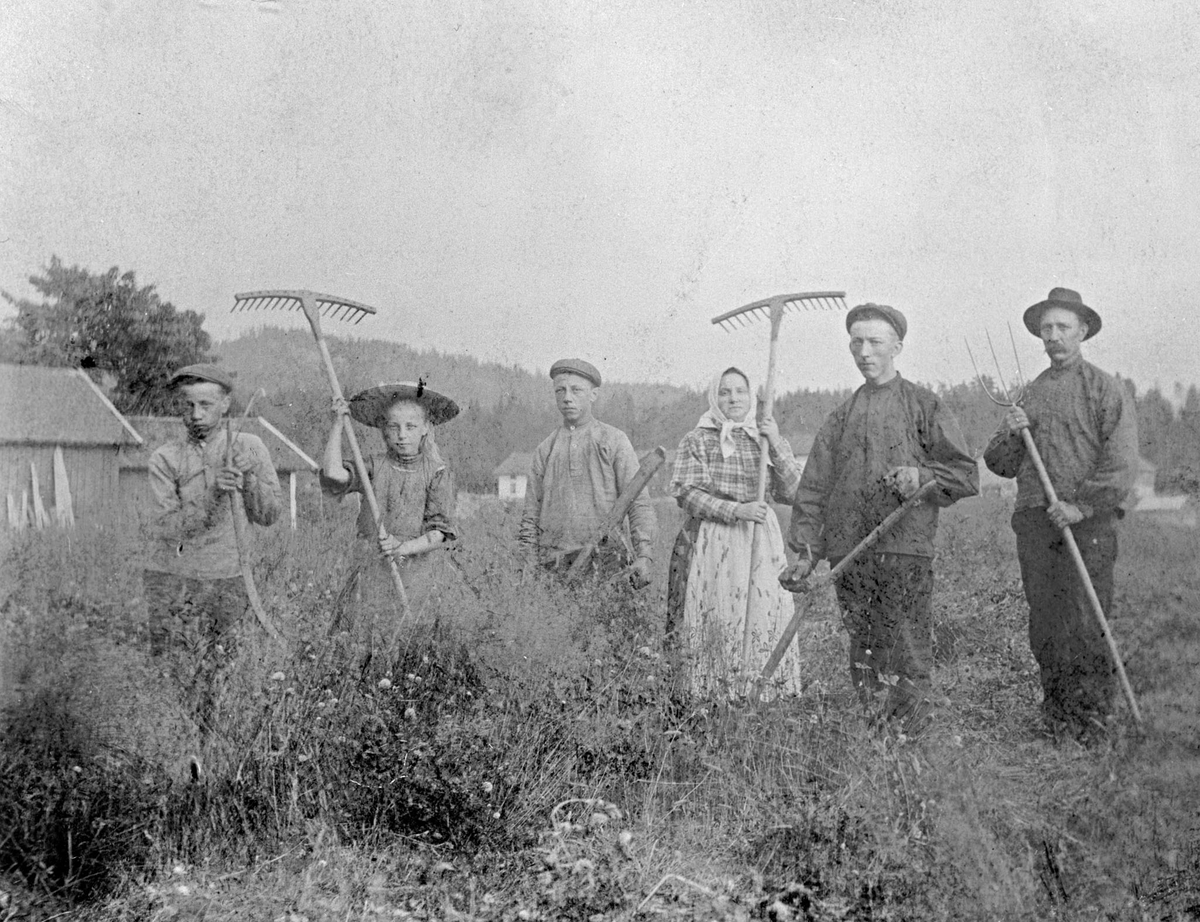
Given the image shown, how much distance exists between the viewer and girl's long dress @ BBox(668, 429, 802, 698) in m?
4.65

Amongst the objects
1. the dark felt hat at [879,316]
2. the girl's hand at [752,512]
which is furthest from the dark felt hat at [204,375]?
the dark felt hat at [879,316]

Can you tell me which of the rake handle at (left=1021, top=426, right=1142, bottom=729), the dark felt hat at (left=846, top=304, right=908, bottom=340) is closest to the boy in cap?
the dark felt hat at (left=846, top=304, right=908, bottom=340)

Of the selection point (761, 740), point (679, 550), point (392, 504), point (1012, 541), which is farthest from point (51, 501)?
point (1012, 541)

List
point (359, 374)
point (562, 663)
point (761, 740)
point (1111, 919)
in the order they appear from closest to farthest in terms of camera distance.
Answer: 1. point (1111, 919)
2. point (761, 740)
3. point (562, 663)
4. point (359, 374)

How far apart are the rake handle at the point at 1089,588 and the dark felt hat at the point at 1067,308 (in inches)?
20.0

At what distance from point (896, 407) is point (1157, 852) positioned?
1.96m

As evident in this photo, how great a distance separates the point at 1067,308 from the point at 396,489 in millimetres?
3015

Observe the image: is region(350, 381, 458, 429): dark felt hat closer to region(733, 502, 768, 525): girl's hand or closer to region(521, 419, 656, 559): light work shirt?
region(521, 419, 656, 559): light work shirt

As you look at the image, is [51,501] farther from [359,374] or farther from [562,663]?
[562,663]

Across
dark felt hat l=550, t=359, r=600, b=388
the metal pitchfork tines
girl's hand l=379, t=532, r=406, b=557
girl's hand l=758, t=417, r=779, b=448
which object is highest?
dark felt hat l=550, t=359, r=600, b=388

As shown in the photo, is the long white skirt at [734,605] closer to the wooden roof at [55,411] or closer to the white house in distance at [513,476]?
the white house in distance at [513,476]

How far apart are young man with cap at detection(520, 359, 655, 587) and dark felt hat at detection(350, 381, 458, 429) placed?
476 mm

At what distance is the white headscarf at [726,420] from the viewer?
4730 millimetres

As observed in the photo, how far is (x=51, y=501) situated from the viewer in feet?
16.2
